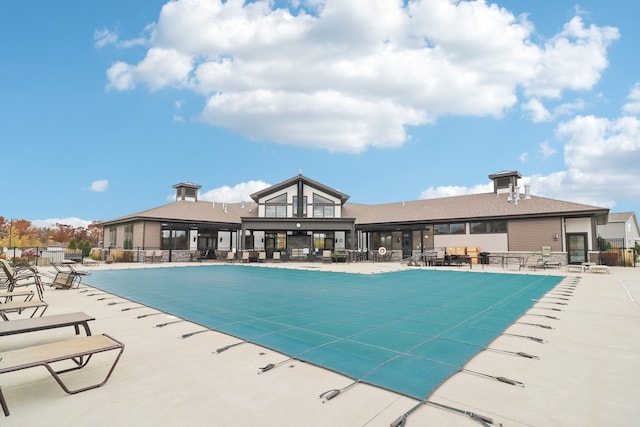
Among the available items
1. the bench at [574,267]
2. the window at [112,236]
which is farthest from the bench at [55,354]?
the window at [112,236]

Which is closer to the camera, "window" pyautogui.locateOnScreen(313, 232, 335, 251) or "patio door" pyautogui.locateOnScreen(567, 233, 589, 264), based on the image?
"patio door" pyautogui.locateOnScreen(567, 233, 589, 264)

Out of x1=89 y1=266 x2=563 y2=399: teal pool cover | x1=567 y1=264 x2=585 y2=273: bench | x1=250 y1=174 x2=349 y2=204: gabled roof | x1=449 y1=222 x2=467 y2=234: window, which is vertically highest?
x1=250 y1=174 x2=349 y2=204: gabled roof

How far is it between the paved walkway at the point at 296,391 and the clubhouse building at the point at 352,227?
69.8 ft

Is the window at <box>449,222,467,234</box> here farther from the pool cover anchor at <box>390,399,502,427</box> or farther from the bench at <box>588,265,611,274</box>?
the pool cover anchor at <box>390,399,502,427</box>

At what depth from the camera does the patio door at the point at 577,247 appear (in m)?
22.6

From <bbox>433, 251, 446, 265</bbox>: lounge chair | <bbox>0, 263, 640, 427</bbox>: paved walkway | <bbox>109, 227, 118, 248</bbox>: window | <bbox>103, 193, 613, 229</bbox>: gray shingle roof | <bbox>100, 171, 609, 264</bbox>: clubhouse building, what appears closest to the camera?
<bbox>0, 263, 640, 427</bbox>: paved walkway

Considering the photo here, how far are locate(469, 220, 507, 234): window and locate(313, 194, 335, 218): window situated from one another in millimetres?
11443

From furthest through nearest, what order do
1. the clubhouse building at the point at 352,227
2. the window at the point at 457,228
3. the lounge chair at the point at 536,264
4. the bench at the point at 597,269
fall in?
the window at the point at 457,228 → the clubhouse building at the point at 352,227 → the lounge chair at the point at 536,264 → the bench at the point at 597,269

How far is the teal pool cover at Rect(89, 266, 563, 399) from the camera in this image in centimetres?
402

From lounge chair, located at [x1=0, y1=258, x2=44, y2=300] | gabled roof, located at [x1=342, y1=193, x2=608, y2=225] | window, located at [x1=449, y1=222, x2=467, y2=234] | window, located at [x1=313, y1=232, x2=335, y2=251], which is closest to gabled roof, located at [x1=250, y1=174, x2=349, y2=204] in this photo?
gabled roof, located at [x1=342, y1=193, x2=608, y2=225]

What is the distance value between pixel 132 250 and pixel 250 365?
27051 mm

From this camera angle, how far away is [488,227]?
2608cm

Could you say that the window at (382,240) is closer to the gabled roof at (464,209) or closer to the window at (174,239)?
the gabled roof at (464,209)

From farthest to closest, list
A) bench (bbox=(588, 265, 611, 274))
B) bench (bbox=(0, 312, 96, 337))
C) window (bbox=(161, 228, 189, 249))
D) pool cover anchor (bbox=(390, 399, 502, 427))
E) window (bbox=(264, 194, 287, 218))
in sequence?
window (bbox=(264, 194, 287, 218)) → window (bbox=(161, 228, 189, 249)) → bench (bbox=(588, 265, 611, 274)) → bench (bbox=(0, 312, 96, 337)) → pool cover anchor (bbox=(390, 399, 502, 427))
